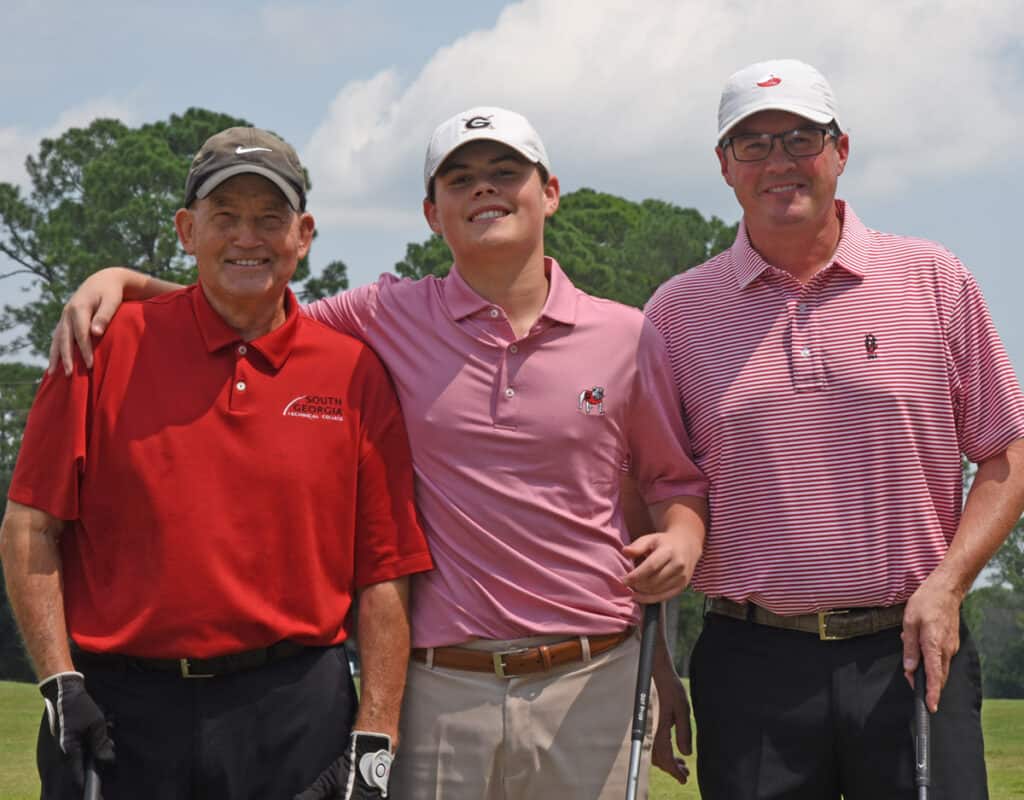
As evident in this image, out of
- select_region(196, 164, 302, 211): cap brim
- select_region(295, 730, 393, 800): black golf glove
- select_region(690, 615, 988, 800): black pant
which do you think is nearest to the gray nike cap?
select_region(196, 164, 302, 211): cap brim

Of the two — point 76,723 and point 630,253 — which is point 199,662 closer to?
point 76,723

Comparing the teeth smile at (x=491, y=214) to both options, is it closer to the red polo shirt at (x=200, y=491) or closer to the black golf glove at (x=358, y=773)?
the red polo shirt at (x=200, y=491)

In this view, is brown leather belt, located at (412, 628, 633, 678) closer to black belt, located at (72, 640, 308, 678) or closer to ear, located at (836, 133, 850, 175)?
black belt, located at (72, 640, 308, 678)

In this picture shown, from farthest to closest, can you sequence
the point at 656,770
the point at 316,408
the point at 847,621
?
the point at 656,770 → the point at 847,621 → the point at 316,408

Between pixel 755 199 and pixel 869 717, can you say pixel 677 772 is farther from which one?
pixel 755 199

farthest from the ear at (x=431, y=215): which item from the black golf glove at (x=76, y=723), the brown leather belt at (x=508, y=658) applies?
the black golf glove at (x=76, y=723)

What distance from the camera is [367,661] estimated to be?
4926 millimetres

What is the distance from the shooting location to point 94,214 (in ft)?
150

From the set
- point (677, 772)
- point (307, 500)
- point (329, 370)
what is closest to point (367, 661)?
point (307, 500)

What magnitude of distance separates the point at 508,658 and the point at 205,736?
39.4 inches

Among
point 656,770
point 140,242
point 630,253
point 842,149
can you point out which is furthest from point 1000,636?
point 842,149

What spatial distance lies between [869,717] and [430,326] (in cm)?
195

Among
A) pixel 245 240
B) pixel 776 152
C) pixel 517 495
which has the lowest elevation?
pixel 517 495

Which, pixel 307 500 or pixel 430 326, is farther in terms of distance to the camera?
pixel 430 326
